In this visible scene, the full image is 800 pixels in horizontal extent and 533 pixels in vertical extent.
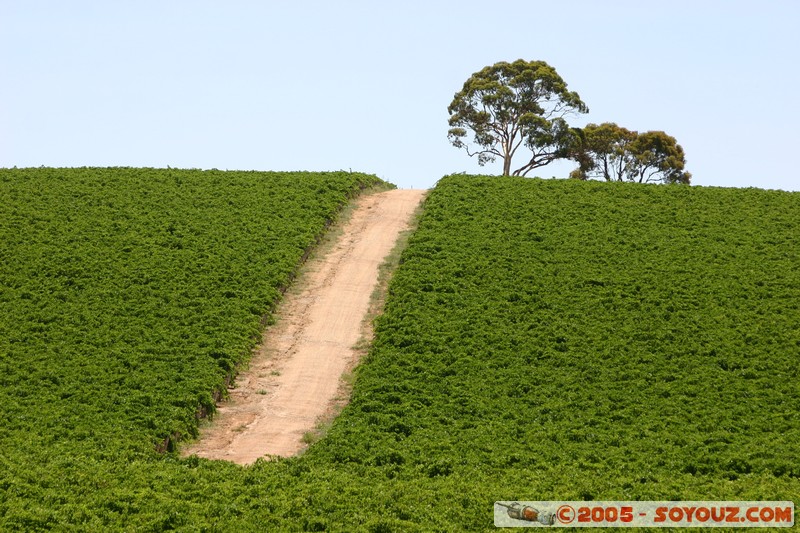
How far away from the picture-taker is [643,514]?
18.6m

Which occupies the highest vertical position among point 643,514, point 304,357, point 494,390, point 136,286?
point 136,286

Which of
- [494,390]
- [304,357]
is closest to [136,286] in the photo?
[304,357]

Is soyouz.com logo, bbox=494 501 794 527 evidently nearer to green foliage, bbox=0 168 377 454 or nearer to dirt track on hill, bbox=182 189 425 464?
dirt track on hill, bbox=182 189 425 464

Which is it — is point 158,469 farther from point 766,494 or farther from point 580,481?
point 766,494

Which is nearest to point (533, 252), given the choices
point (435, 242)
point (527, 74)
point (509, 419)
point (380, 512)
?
point (435, 242)

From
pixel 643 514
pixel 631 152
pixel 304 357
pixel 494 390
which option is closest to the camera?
pixel 643 514

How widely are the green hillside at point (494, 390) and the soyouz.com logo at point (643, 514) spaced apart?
0.54m

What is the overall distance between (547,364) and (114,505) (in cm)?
1329

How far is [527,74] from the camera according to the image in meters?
66.9

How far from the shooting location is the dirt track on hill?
24.4 metres

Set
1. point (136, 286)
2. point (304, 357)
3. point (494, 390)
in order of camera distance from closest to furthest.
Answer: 1. point (494, 390)
2. point (304, 357)
3. point (136, 286)

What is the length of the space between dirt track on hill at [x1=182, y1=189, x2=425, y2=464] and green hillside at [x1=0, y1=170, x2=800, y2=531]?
96 centimetres

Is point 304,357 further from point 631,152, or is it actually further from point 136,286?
point 631,152

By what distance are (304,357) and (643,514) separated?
1321 cm
